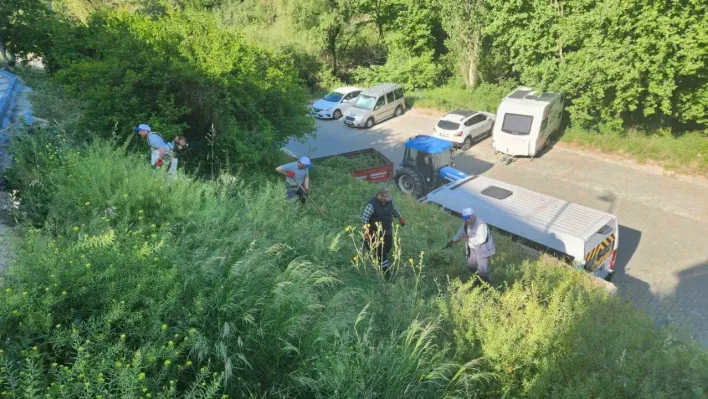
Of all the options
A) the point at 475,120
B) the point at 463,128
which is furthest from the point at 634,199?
the point at 475,120

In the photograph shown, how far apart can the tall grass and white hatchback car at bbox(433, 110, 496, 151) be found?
12450 mm

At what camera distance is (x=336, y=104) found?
22.7 m

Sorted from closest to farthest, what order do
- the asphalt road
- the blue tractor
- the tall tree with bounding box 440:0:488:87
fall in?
the asphalt road < the blue tractor < the tall tree with bounding box 440:0:488:87

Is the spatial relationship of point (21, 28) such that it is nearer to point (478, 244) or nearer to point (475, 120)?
point (475, 120)

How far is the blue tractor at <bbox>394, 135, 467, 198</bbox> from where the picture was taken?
42.5 ft

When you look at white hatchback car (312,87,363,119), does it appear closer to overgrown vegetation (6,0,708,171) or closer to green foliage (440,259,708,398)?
overgrown vegetation (6,0,708,171)

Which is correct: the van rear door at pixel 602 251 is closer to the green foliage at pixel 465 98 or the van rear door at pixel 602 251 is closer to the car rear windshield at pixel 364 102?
the green foliage at pixel 465 98

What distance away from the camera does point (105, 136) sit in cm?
886

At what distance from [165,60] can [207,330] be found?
8182 millimetres

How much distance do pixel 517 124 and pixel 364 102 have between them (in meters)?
7.40

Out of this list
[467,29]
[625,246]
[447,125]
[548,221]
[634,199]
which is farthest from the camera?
[467,29]

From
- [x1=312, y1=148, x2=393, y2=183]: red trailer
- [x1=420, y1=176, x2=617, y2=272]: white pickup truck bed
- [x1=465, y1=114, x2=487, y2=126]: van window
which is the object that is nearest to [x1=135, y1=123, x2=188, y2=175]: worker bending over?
[x1=420, y1=176, x2=617, y2=272]: white pickup truck bed

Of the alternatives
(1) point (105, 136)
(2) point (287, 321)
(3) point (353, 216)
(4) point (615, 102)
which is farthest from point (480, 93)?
(2) point (287, 321)

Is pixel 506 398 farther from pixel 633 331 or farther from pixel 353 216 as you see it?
pixel 353 216
